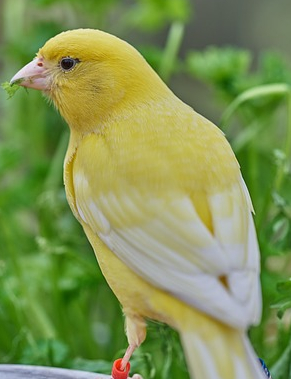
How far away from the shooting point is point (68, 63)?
1576 mm

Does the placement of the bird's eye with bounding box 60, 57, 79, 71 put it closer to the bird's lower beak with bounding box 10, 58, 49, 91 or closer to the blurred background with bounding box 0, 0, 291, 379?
the bird's lower beak with bounding box 10, 58, 49, 91

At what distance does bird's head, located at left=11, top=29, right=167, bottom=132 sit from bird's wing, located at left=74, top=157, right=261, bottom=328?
18cm

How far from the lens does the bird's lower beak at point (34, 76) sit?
1603 mm

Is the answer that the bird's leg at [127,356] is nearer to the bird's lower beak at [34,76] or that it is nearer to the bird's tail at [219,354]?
the bird's tail at [219,354]

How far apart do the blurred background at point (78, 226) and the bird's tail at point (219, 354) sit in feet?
0.83

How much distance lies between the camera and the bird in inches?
50.9

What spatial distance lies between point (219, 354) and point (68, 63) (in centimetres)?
56

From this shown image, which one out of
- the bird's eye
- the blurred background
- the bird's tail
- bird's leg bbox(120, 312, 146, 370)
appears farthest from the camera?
the blurred background

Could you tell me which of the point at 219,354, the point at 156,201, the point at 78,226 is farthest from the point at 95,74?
the point at 78,226

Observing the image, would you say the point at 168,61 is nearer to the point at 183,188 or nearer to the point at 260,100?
the point at 260,100

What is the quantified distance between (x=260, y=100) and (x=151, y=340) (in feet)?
2.13

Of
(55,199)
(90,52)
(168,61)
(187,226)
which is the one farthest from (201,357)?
(168,61)

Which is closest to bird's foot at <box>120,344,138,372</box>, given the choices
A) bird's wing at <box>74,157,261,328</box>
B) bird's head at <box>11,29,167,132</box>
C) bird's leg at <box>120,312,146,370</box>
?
bird's leg at <box>120,312,146,370</box>

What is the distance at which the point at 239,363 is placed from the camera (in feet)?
4.19
